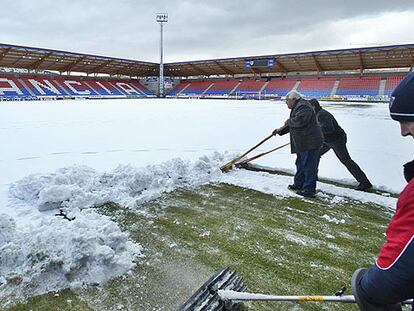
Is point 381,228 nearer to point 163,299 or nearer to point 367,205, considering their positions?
point 367,205

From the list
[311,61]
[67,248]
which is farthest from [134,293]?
[311,61]

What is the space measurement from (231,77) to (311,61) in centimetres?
1638

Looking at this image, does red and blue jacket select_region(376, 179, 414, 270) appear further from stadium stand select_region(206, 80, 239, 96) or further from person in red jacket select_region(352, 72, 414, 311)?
stadium stand select_region(206, 80, 239, 96)

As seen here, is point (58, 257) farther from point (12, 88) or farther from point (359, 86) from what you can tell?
point (12, 88)

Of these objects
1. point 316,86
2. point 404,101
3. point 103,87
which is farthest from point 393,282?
point 103,87

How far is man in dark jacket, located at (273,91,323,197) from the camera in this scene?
13.8ft

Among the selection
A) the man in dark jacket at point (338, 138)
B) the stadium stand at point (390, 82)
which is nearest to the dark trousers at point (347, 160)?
the man in dark jacket at point (338, 138)

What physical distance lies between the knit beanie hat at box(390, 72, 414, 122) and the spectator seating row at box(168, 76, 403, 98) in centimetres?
3850

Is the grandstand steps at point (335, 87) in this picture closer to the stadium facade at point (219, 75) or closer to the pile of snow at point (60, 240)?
the stadium facade at point (219, 75)

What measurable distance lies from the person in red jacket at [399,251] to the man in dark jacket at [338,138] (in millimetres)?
3738

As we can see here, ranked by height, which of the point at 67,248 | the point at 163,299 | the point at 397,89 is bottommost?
the point at 163,299

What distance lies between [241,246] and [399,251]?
2037 mm

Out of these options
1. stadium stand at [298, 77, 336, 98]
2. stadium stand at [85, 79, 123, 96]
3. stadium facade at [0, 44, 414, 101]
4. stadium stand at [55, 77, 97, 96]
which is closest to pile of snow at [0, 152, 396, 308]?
stadium facade at [0, 44, 414, 101]

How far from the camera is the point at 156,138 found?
8625 mm
